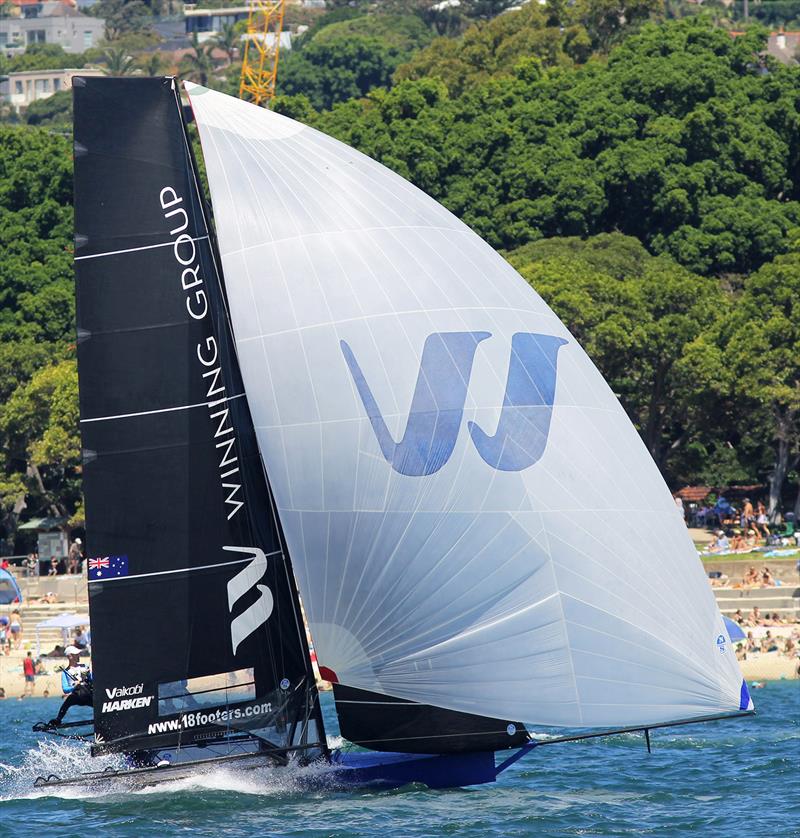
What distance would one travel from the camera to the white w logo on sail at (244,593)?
17.2 meters

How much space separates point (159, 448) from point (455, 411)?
279cm

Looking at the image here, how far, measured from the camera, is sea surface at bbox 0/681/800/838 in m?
16.2

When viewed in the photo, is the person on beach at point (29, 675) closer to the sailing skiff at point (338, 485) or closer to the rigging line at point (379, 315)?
the sailing skiff at point (338, 485)

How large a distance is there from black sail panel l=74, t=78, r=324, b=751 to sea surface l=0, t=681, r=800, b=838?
0.60 m

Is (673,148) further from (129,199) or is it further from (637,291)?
(129,199)

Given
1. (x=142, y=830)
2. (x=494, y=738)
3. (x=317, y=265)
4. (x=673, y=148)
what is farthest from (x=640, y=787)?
(x=673, y=148)

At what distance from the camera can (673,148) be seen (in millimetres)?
52781

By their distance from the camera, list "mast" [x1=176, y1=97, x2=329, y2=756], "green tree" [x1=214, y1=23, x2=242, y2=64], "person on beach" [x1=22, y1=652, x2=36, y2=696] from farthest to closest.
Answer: "green tree" [x1=214, y1=23, x2=242, y2=64]
"person on beach" [x1=22, y1=652, x2=36, y2=696]
"mast" [x1=176, y1=97, x2=329, y2=756]

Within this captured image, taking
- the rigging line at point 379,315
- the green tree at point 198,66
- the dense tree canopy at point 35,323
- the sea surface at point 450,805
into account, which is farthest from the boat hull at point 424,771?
the green tree at point 198,66

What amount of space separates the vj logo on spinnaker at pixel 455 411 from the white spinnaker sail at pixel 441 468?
2cm

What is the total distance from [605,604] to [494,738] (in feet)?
5.47

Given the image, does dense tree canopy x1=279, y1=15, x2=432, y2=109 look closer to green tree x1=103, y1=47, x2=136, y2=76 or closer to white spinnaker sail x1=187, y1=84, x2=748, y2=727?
green tree x1=103, y1=47, x2=136, y2=76

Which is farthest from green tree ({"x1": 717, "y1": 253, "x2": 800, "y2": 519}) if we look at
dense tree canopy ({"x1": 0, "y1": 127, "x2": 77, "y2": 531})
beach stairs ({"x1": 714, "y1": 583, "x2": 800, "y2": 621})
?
dense tree canopy ({"x1": 0, "y1": 127, "x2": 77, "y2": 531})

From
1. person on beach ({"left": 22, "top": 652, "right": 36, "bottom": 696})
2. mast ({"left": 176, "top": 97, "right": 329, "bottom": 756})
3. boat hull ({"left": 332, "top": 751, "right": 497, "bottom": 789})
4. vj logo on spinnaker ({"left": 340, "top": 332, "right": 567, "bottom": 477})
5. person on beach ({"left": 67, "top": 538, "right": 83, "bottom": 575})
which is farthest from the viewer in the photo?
person on beach ({"left": 67, "top": 538, "right": 83, "bottom": 575})
